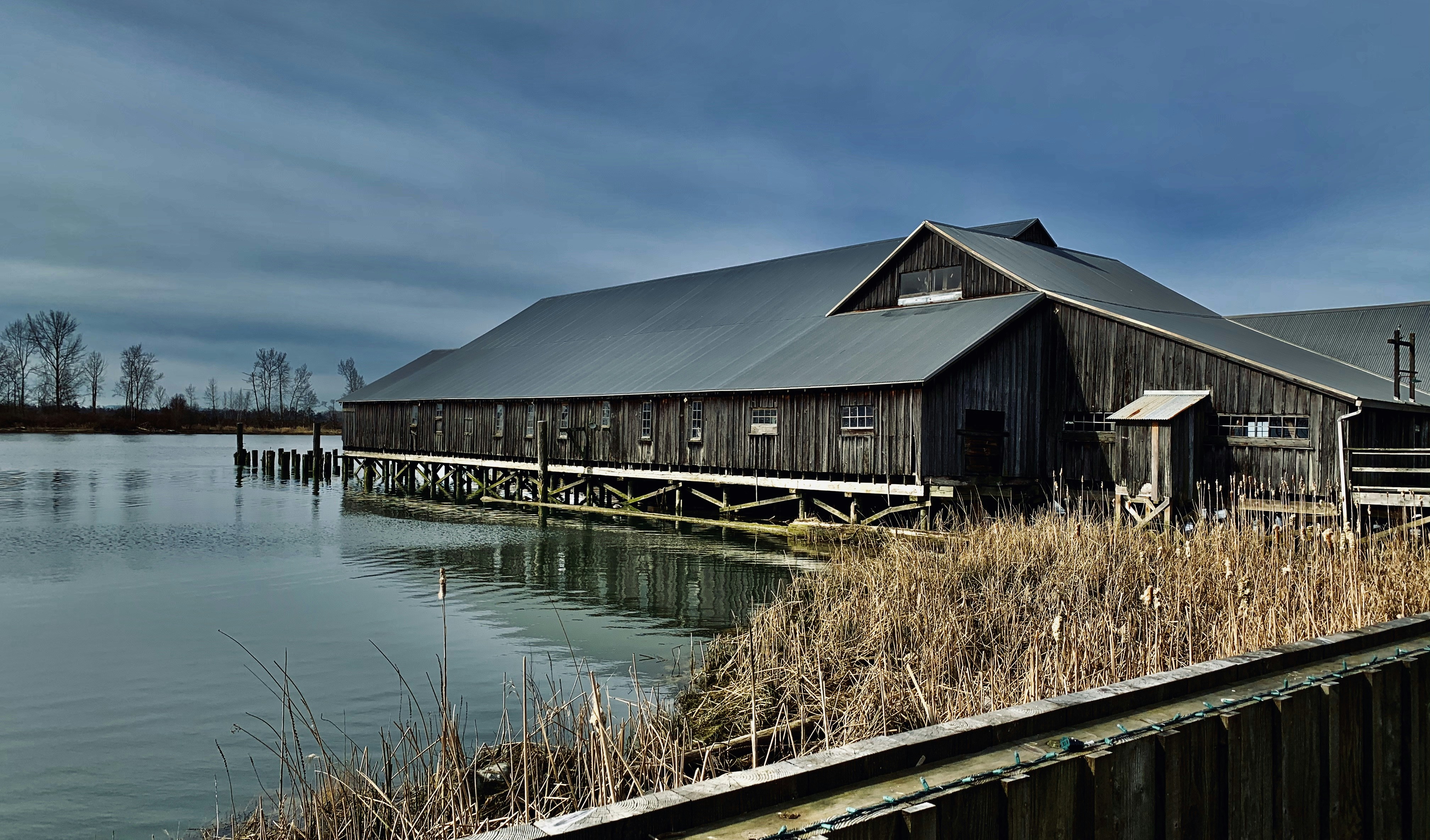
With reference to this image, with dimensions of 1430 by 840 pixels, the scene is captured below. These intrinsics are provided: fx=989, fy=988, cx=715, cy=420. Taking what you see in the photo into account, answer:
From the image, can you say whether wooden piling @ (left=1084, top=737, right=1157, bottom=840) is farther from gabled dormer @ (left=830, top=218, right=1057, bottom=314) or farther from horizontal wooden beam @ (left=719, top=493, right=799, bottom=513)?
gabled dormer @ (left=830, top=218, right=1057, bottom=314)

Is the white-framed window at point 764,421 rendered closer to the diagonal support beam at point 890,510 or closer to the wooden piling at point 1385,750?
the diagonal support beam at point 890,510

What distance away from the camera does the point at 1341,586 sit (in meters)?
9.93

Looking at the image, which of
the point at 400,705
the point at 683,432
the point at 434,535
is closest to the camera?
the point at 400,705

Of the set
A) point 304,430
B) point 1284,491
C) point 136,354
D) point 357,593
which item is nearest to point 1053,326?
point 1284,491

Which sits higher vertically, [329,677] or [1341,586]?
[1341,586]

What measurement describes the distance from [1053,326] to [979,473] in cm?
465

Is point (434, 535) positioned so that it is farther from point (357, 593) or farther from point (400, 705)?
point (400, 705)

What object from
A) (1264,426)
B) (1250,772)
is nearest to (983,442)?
(1264,426)

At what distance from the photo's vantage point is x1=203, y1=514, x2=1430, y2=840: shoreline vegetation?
252 inches

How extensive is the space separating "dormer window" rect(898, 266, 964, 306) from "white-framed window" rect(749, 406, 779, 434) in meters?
6.25

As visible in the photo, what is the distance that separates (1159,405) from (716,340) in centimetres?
1865

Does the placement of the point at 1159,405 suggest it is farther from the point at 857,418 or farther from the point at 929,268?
the point at 929,268

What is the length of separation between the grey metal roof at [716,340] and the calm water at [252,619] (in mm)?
5335

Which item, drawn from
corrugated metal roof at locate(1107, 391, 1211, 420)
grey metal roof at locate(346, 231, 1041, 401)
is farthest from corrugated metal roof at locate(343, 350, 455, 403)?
corrugated metal roof at locate(1107, 391, 1211, 420)
